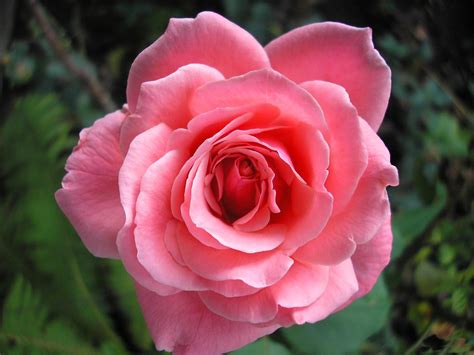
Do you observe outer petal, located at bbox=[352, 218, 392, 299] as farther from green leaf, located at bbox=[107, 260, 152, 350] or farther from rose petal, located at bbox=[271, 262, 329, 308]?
green leaf, located at bbox=[107, 260, 152, 350]

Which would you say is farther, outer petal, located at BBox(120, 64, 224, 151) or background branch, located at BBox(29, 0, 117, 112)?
background branch, located at BBox(29, 0, 117, 112)

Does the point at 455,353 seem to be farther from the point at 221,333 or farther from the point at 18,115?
the point at 18,115

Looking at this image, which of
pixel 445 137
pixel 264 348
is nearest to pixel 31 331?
pixel 264 348

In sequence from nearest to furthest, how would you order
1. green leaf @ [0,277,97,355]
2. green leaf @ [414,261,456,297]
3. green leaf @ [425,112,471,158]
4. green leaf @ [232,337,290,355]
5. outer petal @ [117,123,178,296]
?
outer petal @ [117,123,178,296]
green leaf @ [232,337,290,355]
green leaf @ [0,277,97,355]
green leaf @ [414,261,456,297]
green leaf @ [425,112,471,158]

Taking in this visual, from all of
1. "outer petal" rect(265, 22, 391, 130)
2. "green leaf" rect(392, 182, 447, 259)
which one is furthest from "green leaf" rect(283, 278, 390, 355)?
"outer petal" rect(265, 22, 391, 130)

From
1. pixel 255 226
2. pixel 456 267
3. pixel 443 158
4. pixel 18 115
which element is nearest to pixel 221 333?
pixel 255 226

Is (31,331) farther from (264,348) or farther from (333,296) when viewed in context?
(333,296)
